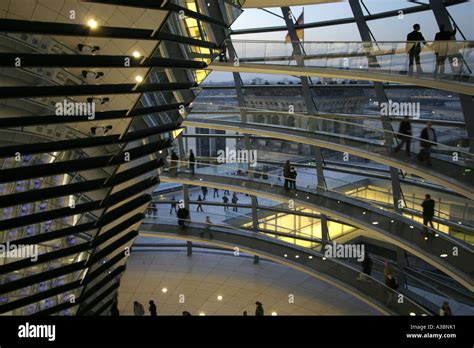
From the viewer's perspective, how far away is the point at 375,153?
50.3ft

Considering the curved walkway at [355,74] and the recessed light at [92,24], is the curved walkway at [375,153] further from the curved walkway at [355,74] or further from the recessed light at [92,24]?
the recessed light at [92,24]

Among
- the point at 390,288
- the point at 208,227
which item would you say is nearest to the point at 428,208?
the point at 390,288

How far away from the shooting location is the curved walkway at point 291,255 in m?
16.7

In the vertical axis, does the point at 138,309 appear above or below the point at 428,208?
below

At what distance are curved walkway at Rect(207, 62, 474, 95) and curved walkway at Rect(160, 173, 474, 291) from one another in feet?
15.8

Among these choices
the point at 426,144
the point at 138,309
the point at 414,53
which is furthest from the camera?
the point at 138,309

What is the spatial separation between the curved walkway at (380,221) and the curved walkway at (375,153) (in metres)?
2.17

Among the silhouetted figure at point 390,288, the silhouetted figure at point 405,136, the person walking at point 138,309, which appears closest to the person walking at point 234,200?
the person walking at point 138,309

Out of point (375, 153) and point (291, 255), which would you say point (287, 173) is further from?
point (375, 153)

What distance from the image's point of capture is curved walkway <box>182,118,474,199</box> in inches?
507

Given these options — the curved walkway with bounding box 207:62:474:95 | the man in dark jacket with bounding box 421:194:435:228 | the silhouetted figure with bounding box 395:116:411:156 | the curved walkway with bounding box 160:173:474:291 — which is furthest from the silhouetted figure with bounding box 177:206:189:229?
the man in dark jacket with bounding box 421:194:435:228

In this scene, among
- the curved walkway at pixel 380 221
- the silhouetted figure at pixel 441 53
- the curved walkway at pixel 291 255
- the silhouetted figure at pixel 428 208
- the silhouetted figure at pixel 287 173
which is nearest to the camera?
the silhouetted figure at pixel 441 53

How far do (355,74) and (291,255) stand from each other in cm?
914

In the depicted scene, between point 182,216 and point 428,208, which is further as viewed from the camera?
point 182,216
